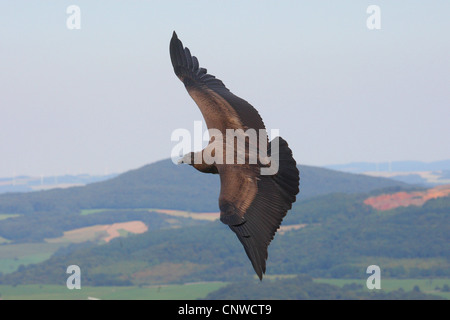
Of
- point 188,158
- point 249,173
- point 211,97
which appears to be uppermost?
point 211,97

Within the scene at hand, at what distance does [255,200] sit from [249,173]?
2.17ft

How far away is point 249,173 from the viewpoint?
18500 mm

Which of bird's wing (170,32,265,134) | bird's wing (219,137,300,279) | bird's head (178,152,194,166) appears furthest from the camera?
bird's wing (170,32,265,134)

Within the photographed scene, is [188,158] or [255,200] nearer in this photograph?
[255,200]

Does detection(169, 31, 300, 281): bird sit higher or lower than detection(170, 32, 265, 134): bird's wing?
lower

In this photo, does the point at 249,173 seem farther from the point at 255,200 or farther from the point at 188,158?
the point at 188,158

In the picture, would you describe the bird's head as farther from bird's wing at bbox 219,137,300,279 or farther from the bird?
bird's wing at bbox 219,137,300,279

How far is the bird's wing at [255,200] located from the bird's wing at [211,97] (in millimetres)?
2468

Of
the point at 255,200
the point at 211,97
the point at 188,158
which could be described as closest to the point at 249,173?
the point at 255,200

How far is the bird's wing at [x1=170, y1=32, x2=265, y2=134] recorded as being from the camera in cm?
2117

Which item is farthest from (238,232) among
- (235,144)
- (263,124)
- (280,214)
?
(263,124)

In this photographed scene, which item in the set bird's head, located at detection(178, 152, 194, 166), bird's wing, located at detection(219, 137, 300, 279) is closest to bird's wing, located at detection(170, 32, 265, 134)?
bird's head, located at detection(178, 152, 194, 166)
